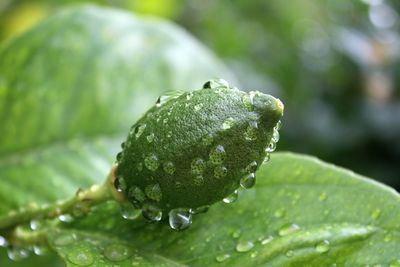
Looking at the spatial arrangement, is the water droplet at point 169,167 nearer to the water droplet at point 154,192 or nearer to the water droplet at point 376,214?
the water droplet at point 154,192

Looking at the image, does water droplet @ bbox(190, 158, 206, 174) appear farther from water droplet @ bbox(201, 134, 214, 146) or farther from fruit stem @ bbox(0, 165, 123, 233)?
fruit stem @ bbox(0, 165, 123, 233)

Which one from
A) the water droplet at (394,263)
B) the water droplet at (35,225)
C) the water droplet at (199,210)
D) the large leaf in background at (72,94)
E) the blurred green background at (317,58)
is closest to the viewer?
the water droplet at (394,263)

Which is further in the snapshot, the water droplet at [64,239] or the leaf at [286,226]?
the water droplet at [64,239]

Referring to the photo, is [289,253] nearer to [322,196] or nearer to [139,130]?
[322,196]

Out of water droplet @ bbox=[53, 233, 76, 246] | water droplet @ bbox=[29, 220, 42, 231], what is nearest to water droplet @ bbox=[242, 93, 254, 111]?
water droplet @ bbox=[53, 233, 76, 246]

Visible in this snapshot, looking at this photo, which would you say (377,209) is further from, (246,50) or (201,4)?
(201,4)

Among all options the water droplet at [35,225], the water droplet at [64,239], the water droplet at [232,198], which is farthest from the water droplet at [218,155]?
the water droplet at [35,225]
